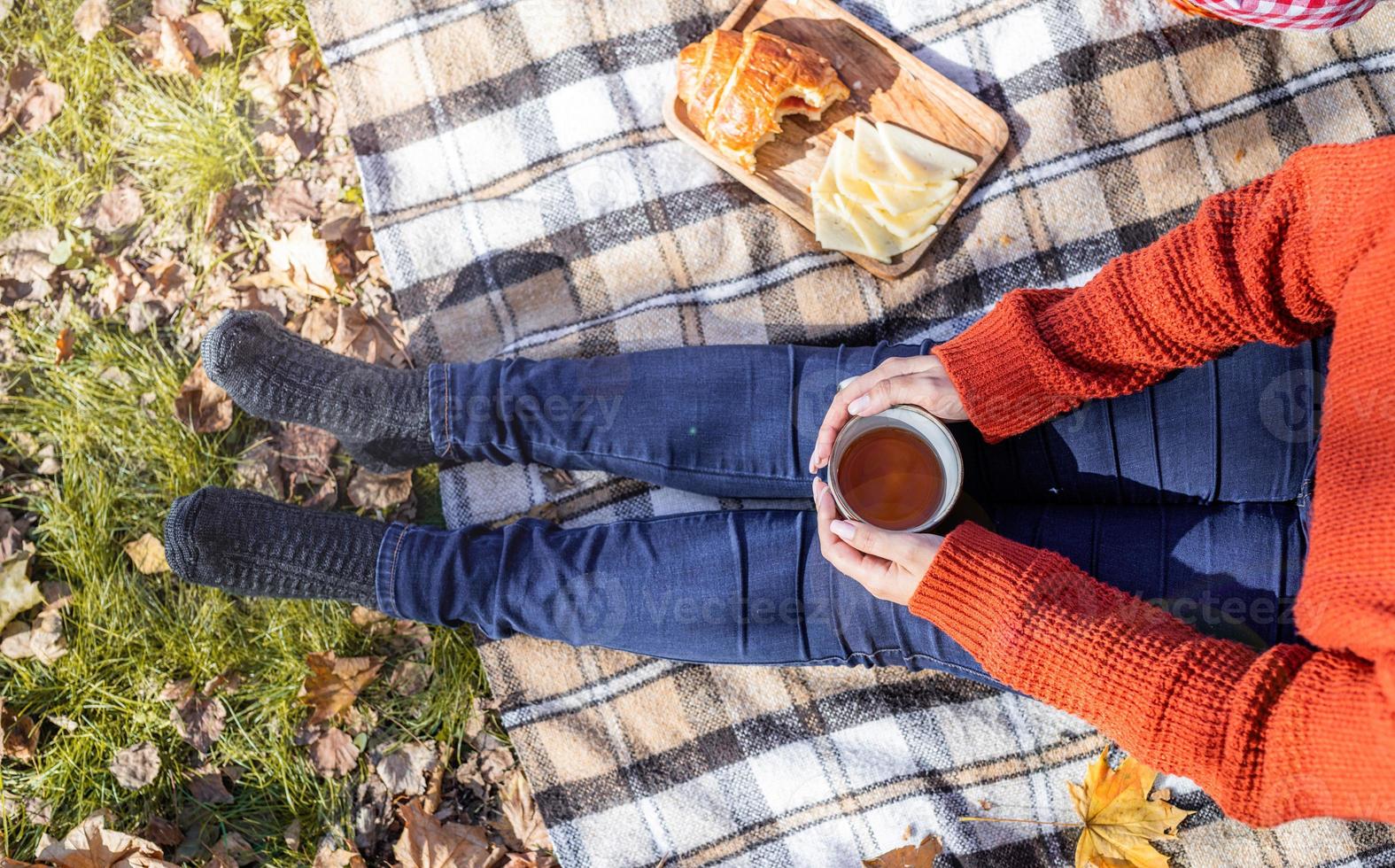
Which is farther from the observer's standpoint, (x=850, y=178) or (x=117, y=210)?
(x=117, y=210)

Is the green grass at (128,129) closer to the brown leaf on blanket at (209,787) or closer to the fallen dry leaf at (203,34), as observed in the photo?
the fallen dry leaf at (203,34)

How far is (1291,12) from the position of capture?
2014 millimetres

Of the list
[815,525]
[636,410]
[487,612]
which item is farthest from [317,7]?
[815,525]

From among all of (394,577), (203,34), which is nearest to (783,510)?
(394,577)

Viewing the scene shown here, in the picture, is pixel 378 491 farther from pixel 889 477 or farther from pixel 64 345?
pixel 889 477

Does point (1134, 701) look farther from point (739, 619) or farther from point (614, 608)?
point (614, 608)

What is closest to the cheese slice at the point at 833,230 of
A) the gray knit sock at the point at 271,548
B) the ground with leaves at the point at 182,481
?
the ground with leaves at the point at 182,481

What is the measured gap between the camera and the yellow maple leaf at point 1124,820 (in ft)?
7.13

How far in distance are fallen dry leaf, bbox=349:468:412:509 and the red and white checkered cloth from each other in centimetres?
214

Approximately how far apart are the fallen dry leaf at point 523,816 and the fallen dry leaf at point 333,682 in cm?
44

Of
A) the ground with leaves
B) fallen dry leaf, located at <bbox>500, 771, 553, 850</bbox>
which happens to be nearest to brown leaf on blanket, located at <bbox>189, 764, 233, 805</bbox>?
the ground with leaves

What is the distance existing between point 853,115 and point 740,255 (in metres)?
0.44

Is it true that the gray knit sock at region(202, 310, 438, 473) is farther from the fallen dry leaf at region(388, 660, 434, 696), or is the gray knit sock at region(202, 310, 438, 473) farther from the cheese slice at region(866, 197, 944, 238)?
the cheese slice at region(866, 197, 944, 238)

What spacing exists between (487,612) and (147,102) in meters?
1.74
